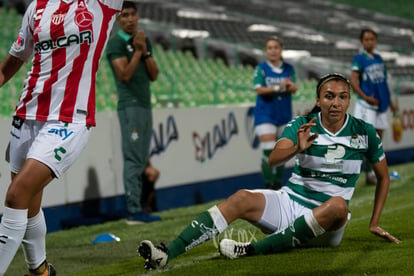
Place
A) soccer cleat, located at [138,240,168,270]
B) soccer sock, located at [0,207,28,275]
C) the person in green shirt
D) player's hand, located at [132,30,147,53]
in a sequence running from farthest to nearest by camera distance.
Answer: the person in green shirt < player's hand, located at [132,30,147,53] < soccer cleat, located at [138,240,168,270] < soccer sock, located at [0,207,28,275]

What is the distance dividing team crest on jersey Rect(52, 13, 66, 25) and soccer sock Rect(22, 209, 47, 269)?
1.18 m

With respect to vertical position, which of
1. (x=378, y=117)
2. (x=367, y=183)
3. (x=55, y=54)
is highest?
(x=55, y=54)

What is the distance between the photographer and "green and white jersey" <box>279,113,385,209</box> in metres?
6.08

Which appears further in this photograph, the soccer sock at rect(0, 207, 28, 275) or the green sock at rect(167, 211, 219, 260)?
the green sock at rect(167, 211, 219, 260)

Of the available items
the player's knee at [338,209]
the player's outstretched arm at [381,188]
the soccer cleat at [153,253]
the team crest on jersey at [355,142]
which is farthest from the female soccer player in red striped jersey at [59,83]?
the player's outstretched arm at [381,188]

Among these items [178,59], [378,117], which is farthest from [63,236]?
[178,59]

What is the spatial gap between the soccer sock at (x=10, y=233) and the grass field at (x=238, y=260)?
1060 mm

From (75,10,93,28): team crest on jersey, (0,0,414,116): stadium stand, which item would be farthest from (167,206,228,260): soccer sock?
(0,0,414,116): stadium stand

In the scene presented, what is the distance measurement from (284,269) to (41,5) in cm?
217

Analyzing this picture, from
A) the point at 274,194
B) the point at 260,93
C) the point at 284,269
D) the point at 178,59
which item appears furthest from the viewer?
the point at 178,59

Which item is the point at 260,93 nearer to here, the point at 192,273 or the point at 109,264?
the point at 109,264

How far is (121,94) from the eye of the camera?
9383 millimetres

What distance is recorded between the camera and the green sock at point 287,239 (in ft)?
19.6

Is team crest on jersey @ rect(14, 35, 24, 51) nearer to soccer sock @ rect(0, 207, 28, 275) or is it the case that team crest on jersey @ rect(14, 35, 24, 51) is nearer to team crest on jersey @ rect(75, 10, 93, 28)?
team crest on jersey @ rect(75, 10, 93, 28)
